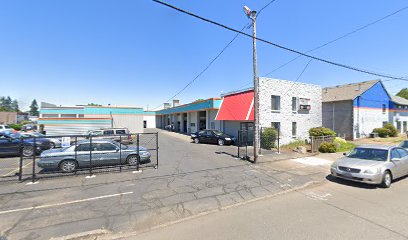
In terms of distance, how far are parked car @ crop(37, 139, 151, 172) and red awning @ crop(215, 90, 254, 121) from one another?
36.1 ft

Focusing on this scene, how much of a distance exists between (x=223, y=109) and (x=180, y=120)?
18.6 metres

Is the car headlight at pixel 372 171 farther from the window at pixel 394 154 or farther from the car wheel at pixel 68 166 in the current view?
the car wheel at pixel 68 166

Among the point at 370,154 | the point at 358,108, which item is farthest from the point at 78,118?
the point at 358,108

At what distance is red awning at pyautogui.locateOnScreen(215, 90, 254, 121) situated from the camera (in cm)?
1817

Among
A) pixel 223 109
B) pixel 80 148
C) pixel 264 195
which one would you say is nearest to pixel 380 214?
pixel 264 195

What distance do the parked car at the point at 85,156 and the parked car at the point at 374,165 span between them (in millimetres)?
8876

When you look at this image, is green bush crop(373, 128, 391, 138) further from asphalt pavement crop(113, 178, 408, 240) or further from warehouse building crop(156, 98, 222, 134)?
asphalt pavement crop(113, 178, 408, 240)

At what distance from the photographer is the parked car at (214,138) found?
19.7 metres

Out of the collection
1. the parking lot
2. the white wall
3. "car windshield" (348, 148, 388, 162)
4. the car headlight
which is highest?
the white wall

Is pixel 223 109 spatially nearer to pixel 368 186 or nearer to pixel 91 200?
pixel 368 186

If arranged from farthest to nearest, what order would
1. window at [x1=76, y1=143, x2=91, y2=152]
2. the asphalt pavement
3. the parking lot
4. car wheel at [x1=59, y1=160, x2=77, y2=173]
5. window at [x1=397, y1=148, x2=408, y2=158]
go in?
window at [x1=76, y1=143, x2=91, y2=152], car wheel at [x1=59, y1=160, x2=77, y2=173], window at [x1=397, y1=148, x2=408, y2=158], the parking lot, the asphalt pavement

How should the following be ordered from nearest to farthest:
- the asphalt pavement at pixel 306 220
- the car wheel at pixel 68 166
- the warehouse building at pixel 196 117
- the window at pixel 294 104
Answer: the asphalt pavement at pixel 306 220, the car wheel at pixel 68 166, the window at pixel 294 104, the warehouse building at pixel 196 117

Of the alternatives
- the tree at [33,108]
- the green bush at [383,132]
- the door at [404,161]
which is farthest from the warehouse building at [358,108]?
the tree at [33,108]

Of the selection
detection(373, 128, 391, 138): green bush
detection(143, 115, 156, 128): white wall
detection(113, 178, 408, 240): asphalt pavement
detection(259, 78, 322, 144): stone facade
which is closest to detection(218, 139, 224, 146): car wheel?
detection(259, 78, 322, 144): stone facade
